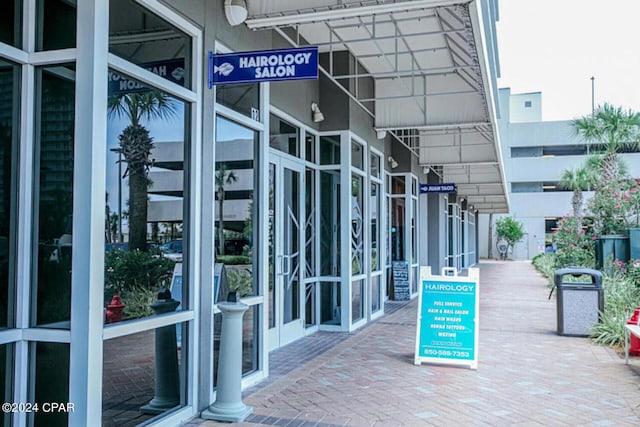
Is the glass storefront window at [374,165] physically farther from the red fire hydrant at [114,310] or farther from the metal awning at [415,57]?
the red fire hydrant at [114,310]

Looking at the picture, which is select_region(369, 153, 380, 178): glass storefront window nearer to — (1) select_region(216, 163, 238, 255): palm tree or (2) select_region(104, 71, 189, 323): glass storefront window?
(1) select_region(216, 163, 238, 255): palm tree

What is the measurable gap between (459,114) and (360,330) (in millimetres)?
3924

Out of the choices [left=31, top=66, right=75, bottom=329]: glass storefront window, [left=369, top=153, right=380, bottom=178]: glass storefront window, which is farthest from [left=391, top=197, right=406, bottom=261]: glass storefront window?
[left=31, top=66, right=75, bottom=329]: glass storefront window

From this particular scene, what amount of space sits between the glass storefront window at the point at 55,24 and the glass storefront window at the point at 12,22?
104 millimetres

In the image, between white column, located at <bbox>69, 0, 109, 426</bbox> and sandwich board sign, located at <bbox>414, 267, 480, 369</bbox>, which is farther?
sandwich board sign, located at <bbox>414, 267, 480, 369</bbox>

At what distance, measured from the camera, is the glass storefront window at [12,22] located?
3.71 meters

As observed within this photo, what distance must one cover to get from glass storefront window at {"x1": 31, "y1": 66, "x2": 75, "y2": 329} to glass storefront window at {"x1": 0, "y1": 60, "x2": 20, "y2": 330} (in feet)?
0.41

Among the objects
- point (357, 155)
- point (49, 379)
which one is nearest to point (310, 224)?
point (357, 155)

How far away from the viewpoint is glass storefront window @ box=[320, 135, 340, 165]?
30.2ft

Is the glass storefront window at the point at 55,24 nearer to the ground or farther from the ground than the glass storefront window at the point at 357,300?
farther from the ground

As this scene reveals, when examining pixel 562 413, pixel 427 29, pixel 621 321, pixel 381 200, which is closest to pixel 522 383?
pixel 562 413

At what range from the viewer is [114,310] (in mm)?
3945

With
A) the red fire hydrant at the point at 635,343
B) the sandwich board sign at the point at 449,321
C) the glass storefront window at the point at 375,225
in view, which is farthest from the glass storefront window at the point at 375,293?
the red fire hydrant at the point at 635,343

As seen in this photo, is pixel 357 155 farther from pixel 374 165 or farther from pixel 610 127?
pixel 610 127
